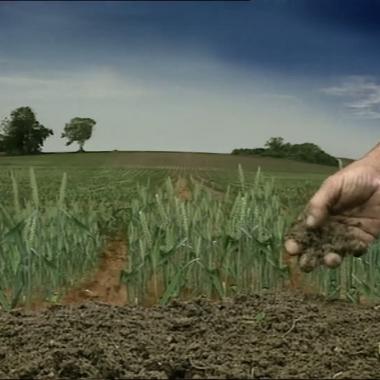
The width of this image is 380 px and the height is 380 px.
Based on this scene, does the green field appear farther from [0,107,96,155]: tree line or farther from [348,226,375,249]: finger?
[348,226,375,249]: finger

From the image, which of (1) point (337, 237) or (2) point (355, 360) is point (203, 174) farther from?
(2) point (355, 360)

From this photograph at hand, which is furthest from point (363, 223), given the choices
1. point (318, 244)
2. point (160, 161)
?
point (160, 161)

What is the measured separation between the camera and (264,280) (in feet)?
8.31

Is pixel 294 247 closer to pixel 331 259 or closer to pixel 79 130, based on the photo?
pixel 331 259

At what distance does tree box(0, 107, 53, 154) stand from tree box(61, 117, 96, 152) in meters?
0.06

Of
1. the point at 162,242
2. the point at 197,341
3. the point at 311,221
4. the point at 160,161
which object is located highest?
the point at 160,161

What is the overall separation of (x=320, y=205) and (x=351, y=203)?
14cm

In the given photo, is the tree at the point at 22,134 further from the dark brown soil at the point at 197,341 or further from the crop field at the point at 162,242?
the dark brown soil at the point at 197,341

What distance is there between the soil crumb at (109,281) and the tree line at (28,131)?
0.30 metres

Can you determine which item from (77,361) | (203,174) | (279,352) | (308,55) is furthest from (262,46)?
(77,361)

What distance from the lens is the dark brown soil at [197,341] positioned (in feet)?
5.15

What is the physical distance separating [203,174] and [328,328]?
816 millimetres

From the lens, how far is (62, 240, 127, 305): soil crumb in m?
2.50

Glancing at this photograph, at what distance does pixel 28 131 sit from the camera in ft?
8.04
